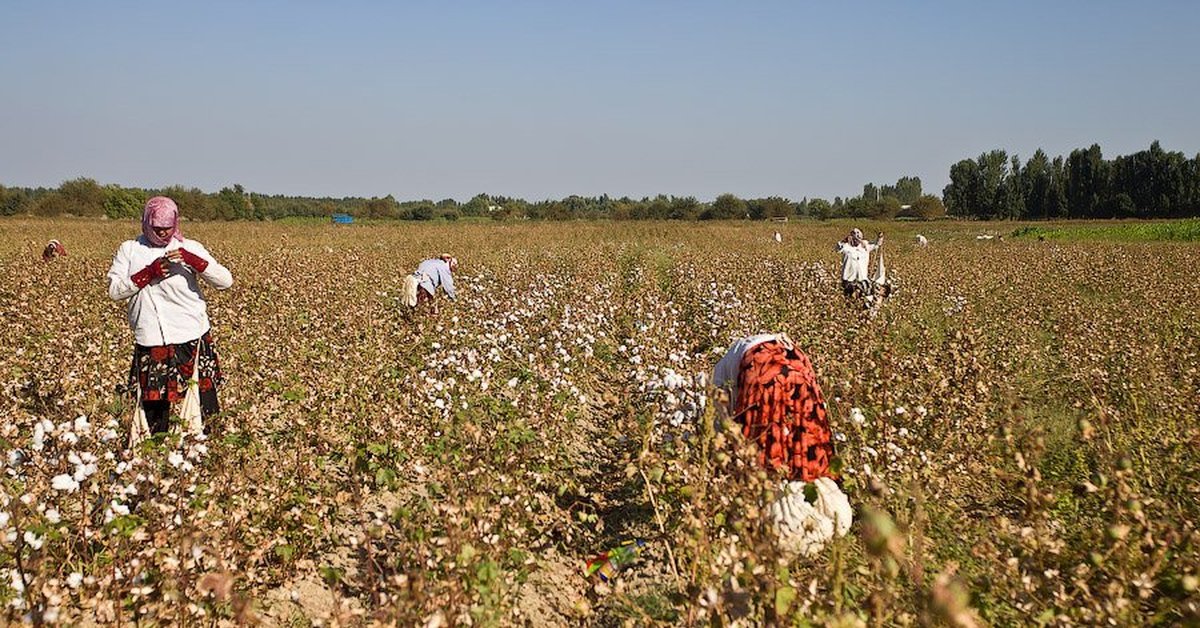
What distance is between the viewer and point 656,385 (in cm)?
457

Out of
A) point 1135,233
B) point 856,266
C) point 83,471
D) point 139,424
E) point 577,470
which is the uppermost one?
point 1135,233

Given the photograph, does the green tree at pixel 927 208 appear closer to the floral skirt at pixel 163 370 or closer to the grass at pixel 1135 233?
the grass at pixel 1135 233

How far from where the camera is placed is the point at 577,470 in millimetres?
5230

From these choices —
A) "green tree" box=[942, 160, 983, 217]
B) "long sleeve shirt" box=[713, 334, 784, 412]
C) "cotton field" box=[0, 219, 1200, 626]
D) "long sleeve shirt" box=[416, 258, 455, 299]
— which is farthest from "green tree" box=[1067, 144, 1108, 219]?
"long sleeve shirt" box=[713, 334, 784, 412]

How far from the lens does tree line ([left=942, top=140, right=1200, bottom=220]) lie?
60406 millimetres

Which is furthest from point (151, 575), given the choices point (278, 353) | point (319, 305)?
point (319, 305)

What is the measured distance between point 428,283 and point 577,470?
4846 mm

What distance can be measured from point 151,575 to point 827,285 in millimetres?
10783

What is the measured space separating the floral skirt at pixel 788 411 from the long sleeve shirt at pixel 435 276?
19.9 ft

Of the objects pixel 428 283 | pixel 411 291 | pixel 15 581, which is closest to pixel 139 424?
pixel 15 581

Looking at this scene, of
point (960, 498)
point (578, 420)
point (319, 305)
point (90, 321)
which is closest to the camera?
point (960, 498)

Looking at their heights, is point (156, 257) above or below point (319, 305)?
above

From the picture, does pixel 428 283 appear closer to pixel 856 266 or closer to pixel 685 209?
pixel 856 266

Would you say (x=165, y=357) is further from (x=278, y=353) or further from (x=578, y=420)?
(x=578, y=420)
